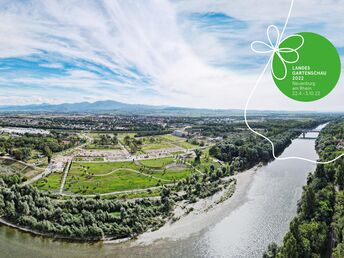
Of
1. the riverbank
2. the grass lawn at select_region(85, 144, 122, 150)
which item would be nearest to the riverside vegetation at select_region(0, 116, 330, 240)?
the riverbank

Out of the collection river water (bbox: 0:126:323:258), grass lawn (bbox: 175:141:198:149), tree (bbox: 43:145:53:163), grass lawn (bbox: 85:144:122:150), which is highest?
tree (bbox: 43:145:53:163)

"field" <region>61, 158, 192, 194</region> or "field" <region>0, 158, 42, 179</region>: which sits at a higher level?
"field" <region>0, 158, 42, 179</region>

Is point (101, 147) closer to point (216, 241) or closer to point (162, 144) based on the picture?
point (162, 144)

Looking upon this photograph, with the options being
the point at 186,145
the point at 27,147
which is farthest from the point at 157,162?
the point at 27,147

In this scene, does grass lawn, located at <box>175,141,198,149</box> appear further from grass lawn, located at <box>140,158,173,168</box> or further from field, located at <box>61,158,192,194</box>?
field, located at <box>61,158,192,194</box>

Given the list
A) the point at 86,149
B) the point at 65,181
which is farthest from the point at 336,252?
the point at 86,149

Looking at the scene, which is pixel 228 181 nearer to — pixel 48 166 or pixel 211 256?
pixel 211 256

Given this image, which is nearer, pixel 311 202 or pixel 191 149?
pixel 311 202

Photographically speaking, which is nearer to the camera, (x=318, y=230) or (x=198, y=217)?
(x=318, y=230)
